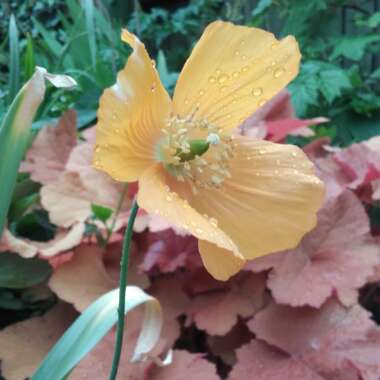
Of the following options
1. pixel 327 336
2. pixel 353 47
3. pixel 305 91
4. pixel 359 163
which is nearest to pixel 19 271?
pixel 327 336

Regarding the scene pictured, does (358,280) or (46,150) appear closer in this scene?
(358,280)

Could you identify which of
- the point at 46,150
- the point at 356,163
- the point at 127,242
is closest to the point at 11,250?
the point at 46,150

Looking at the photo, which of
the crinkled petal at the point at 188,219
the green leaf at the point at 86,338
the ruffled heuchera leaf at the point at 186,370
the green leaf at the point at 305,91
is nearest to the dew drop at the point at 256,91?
the crinkled petal at the point at 188,219

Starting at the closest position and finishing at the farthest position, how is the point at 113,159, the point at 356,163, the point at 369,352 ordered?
the point at 113,159, the point at 369,352, the point at 356,163

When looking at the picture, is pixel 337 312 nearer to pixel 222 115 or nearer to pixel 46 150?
pixel 222 115

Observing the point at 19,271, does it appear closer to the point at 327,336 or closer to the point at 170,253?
the point at 170,253

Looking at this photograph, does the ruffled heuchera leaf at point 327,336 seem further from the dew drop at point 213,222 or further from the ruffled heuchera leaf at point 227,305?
the dew drop at point 213,222

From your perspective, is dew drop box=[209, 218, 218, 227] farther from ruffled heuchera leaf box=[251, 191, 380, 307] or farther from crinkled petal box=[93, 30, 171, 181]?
ruffled heuchera leaf box=[251, 191, 380, 307]
